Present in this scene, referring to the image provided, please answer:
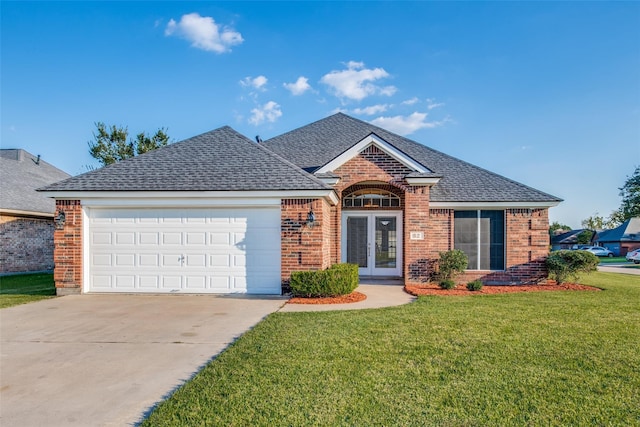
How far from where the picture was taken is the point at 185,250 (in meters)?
10.2

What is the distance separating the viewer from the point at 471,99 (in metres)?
14.9

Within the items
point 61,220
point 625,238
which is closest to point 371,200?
point 61,220

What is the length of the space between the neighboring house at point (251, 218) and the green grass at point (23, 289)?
34.5 inches

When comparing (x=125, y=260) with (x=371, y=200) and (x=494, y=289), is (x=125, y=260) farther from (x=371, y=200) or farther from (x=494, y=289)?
(x=494, y=289)

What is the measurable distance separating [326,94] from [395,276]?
10049mm

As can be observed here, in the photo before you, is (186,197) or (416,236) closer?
(186,197)

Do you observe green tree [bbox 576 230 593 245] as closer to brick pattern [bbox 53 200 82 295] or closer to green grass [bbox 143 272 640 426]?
green grass [bbox 143 272 640 426]

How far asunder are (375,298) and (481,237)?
5058mm

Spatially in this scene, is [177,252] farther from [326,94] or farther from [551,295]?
[326,94]

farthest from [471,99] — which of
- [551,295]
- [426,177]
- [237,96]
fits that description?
[237,96]

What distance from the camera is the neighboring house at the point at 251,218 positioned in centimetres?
999

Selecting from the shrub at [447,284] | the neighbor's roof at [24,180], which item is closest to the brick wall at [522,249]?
the shrub at [447,284]

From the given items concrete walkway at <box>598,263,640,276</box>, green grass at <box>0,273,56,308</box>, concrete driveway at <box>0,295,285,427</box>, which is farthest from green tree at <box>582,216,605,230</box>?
green grass at <box>0,273,56,308</box>

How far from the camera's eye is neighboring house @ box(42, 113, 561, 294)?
999 centimetres
